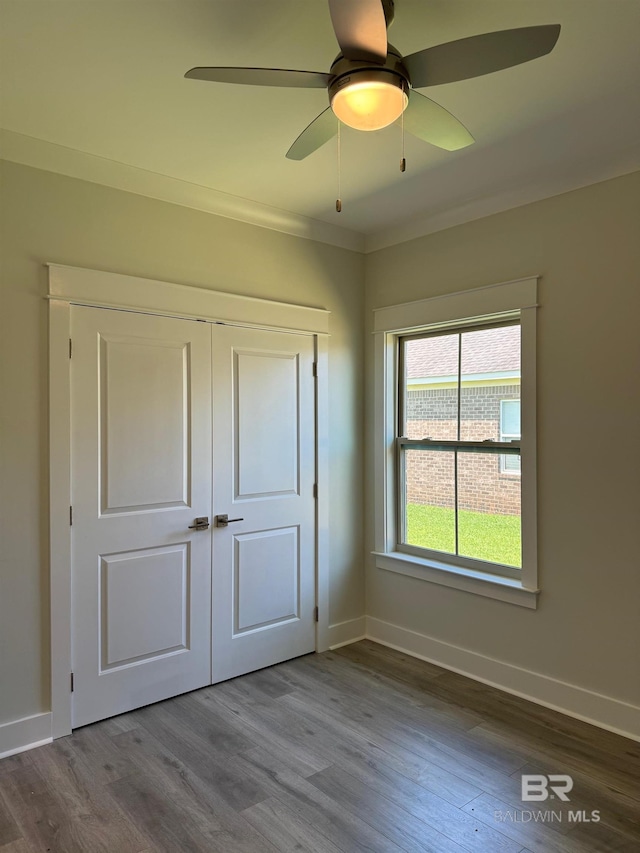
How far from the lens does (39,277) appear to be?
8.47 ft

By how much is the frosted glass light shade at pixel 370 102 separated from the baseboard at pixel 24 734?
2780mm

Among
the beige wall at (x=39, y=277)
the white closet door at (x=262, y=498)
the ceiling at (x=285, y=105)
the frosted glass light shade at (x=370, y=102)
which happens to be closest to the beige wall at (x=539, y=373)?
the beige wall at (x=39, y=277)

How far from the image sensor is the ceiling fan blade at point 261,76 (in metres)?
1.55

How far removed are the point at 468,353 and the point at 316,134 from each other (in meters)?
1.83

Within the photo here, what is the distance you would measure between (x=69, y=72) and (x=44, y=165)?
68 centimetres

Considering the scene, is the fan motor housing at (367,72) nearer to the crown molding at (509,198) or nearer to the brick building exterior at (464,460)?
the crown molding at (509,198)

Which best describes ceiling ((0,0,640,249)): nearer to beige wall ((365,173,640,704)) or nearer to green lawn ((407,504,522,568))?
beige wall ((365,173,640,704))

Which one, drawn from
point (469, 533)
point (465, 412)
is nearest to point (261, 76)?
point (465, 412)

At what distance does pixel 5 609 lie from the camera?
2.49 meters

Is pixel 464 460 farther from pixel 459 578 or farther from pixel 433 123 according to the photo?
pixel 433 123

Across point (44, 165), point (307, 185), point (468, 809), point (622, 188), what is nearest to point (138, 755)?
point (468, 809)

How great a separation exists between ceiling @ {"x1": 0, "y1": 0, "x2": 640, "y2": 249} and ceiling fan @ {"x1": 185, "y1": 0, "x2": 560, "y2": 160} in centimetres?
27

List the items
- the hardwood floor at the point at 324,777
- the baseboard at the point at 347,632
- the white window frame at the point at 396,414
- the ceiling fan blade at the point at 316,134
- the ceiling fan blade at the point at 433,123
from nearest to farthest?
the ceiling fan blade at the point at 433,123 < the ceiling fan blade at the point at 316,134 < the hardwood floor at the point at 324,777 < the white window frame at the point at 396,414 < the baseboard at the point at 347,632

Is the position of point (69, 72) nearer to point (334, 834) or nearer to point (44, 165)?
point (44, 165)
